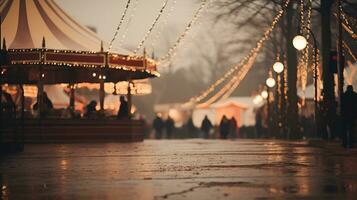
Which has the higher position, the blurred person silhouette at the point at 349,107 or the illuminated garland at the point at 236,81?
the illuminated garland at the point at 236,81

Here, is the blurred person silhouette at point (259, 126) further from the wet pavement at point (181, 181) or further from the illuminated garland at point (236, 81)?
the wet pavement at point (181, 181)

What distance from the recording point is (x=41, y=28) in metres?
30.6

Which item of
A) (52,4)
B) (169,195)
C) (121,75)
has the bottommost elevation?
(169,195)

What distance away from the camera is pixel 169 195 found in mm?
7371

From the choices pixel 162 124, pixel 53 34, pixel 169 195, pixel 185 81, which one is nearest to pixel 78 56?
pixel 53 34

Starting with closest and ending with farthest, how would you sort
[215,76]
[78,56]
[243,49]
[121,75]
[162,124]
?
[78,56] < [121,75] < [162,124] < [243,49] < [215,76]

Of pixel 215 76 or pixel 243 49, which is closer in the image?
pixel 243 49

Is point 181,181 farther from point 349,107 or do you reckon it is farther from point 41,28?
point 41,28

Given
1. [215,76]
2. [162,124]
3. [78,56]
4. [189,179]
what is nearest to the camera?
[189,179]

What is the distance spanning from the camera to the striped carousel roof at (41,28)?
97.5 ft

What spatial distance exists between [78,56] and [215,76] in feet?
195

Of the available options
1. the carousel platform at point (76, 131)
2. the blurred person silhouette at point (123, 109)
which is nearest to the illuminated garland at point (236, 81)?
the blurred person silhouette at point (123, 109)

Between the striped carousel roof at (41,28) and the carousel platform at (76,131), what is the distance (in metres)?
3.03

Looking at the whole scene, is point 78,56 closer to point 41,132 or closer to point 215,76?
point 41,132
